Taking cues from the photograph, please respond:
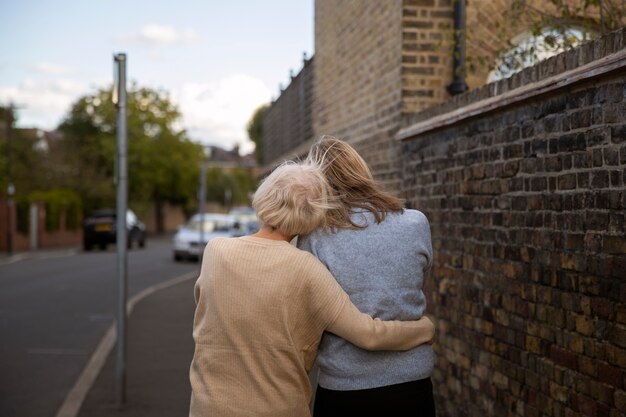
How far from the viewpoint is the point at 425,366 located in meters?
3.03

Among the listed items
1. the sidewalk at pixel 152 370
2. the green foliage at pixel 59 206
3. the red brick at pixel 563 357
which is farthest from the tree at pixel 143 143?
the red brick at pixel 563 357

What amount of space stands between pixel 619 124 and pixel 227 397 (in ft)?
6.29

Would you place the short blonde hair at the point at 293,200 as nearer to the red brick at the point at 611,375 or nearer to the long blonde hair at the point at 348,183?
the long blonde hair at the point at 348,183

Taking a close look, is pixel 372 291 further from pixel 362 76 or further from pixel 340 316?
pixel 362 76

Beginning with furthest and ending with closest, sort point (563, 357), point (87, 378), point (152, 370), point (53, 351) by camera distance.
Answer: point (53, 351), point (152, 370), point (87, 378), point (563, 357)

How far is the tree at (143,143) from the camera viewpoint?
63.7 m

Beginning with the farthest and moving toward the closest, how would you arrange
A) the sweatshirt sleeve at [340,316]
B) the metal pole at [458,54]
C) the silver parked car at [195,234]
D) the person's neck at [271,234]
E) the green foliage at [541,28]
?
the silver parked car at [195,234]
the metal pole at [458,54]
the green foliage at [541,28]
the person's neck at [271,234]
the sweatshirt sleeve at [340,316]

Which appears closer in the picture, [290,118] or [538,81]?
[538,81]

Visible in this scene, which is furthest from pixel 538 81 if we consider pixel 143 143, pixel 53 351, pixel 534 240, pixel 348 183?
pixel 143 143

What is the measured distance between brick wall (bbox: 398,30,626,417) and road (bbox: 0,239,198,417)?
11.1 feet

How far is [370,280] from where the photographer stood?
9.66 ft

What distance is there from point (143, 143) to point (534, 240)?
61.3 m

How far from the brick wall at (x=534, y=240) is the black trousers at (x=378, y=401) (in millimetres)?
1069

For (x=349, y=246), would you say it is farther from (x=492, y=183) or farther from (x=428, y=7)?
(x=428, y=7)
